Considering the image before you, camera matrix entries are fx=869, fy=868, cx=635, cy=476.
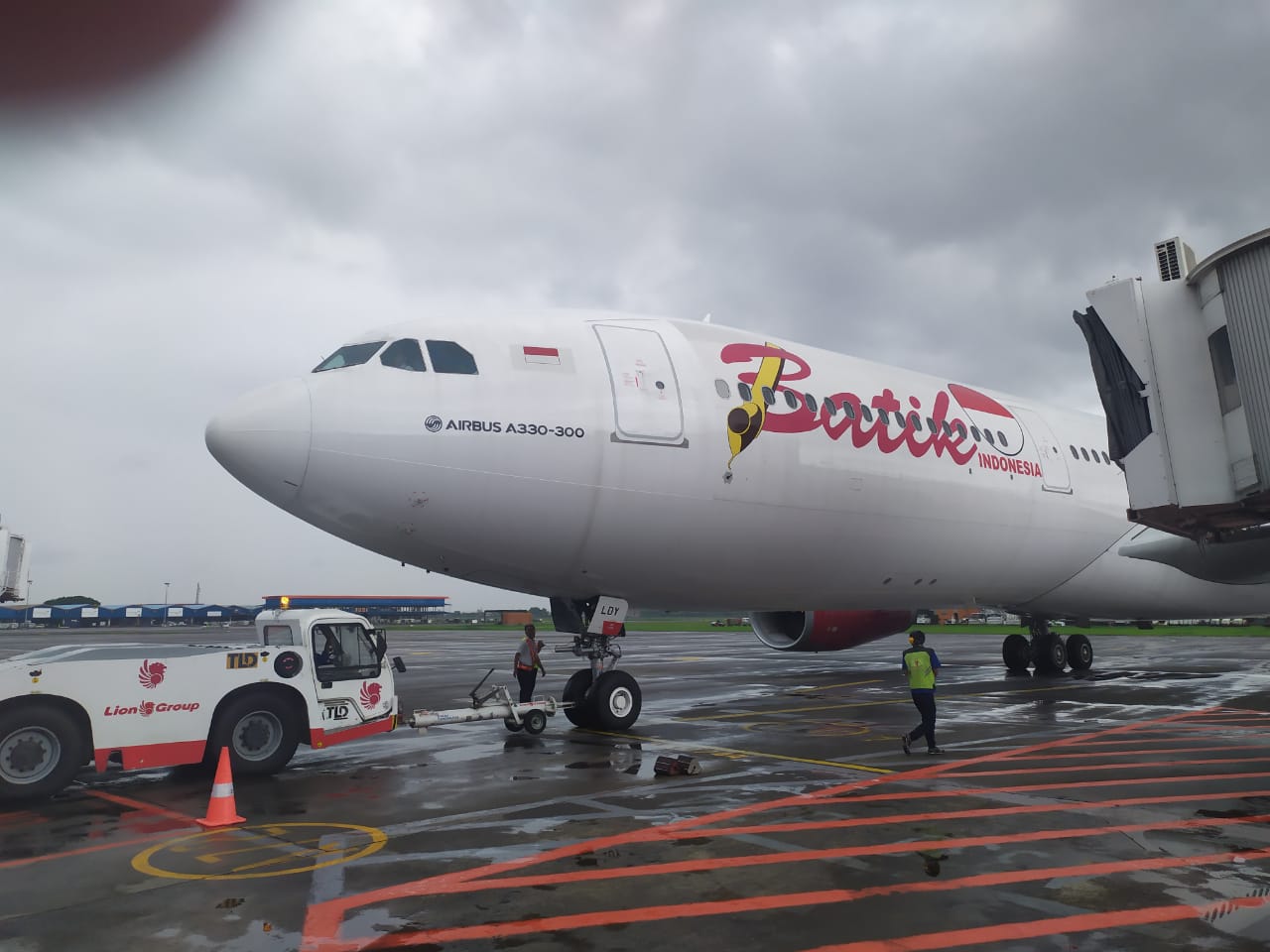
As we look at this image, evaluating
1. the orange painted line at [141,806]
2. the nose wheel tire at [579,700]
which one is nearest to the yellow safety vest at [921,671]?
the nose wheel tire at [579,700]

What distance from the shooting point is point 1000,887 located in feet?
17.7

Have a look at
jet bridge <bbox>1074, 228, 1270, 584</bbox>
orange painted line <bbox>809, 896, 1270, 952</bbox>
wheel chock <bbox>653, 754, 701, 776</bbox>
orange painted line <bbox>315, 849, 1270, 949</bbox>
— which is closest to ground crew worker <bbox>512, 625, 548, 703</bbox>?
wheel chock <bbox>653, 754, 701, 776</bbox>

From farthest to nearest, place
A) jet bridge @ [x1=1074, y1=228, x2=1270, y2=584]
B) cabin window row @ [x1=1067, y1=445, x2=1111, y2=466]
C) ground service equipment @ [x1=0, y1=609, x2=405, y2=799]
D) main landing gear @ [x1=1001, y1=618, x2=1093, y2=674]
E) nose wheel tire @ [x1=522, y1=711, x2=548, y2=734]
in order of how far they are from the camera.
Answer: main landing gear @ [x1=1001, y1=618, x2=1093, y2=674], cabin window row @ [x1=1067, y1=445, x2=1111, y2=466], nose wheel tire @ [x1=522, y1=711, x2=548, y2=734], jet bridge @ [x1=1074, y1=228, x2=1270, y2=584], ground service equipment @ [x1=0, y1=609, x2=405, y2=799]

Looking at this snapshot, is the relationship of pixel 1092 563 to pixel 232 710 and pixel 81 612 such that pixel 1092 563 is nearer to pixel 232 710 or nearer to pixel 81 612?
pixel 232 710

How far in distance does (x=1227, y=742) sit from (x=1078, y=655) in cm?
1141

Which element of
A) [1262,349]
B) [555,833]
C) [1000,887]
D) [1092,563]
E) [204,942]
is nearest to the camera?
[204,942]

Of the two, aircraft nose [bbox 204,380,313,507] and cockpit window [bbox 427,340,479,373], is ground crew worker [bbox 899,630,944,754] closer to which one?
cockpit window [bbox 427,340,479,373]

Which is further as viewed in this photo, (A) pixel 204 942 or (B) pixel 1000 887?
(B) pixel 1000 887

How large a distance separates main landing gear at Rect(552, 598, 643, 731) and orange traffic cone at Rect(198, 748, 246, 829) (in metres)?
4.99

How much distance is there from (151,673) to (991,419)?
14175 mm

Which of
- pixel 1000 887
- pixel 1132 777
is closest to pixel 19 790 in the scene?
pixel 1000 887

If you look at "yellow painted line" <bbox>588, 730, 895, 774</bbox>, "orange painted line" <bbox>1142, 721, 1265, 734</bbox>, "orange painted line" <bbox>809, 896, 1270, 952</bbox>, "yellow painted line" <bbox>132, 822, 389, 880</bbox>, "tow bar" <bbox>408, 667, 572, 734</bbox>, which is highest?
"tow bar" <bbox>408, 667, 572, 734</bbox>

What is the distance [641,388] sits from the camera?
1138cm

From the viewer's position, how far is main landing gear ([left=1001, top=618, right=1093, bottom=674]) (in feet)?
69.8
